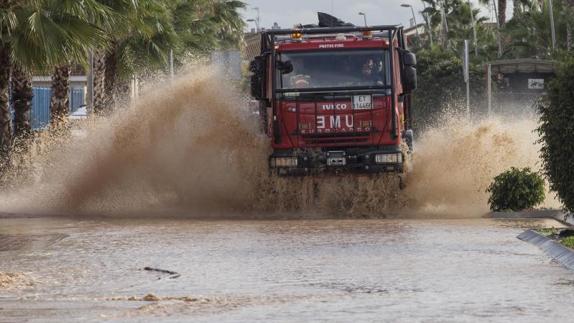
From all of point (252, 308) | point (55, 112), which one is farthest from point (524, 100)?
point (252, 308)

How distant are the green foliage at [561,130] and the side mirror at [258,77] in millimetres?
6866

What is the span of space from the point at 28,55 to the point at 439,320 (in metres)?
17.8

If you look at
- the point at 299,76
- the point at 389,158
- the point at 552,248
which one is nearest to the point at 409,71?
the point at 389,158

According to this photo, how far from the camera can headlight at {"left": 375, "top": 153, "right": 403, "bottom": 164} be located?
24172mm

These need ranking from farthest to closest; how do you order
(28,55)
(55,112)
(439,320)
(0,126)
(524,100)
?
(524,100)
(55,112)
(0,126)
(28,55)
(439,320)

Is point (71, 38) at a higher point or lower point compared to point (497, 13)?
lower

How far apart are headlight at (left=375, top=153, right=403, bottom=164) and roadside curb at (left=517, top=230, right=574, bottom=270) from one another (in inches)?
213

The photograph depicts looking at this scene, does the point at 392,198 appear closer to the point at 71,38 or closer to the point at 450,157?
the point at 450,157

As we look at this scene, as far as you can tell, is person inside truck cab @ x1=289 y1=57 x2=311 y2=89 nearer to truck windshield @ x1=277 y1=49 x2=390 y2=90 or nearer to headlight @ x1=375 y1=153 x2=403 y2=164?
truck windshield @ x1=277 y1=49 x2=390 y2=90

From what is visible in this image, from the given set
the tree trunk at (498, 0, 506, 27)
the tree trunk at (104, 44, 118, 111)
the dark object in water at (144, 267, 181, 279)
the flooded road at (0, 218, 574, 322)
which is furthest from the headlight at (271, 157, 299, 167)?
the tree trunk at (498, 0, 506, 27)

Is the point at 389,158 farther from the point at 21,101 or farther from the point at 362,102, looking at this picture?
the point at 21,101

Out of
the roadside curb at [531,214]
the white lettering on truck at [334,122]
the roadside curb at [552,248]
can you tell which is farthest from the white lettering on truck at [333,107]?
the roadside curb at [552,248]

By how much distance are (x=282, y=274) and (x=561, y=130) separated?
607 centimetres

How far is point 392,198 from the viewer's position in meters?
24.9
